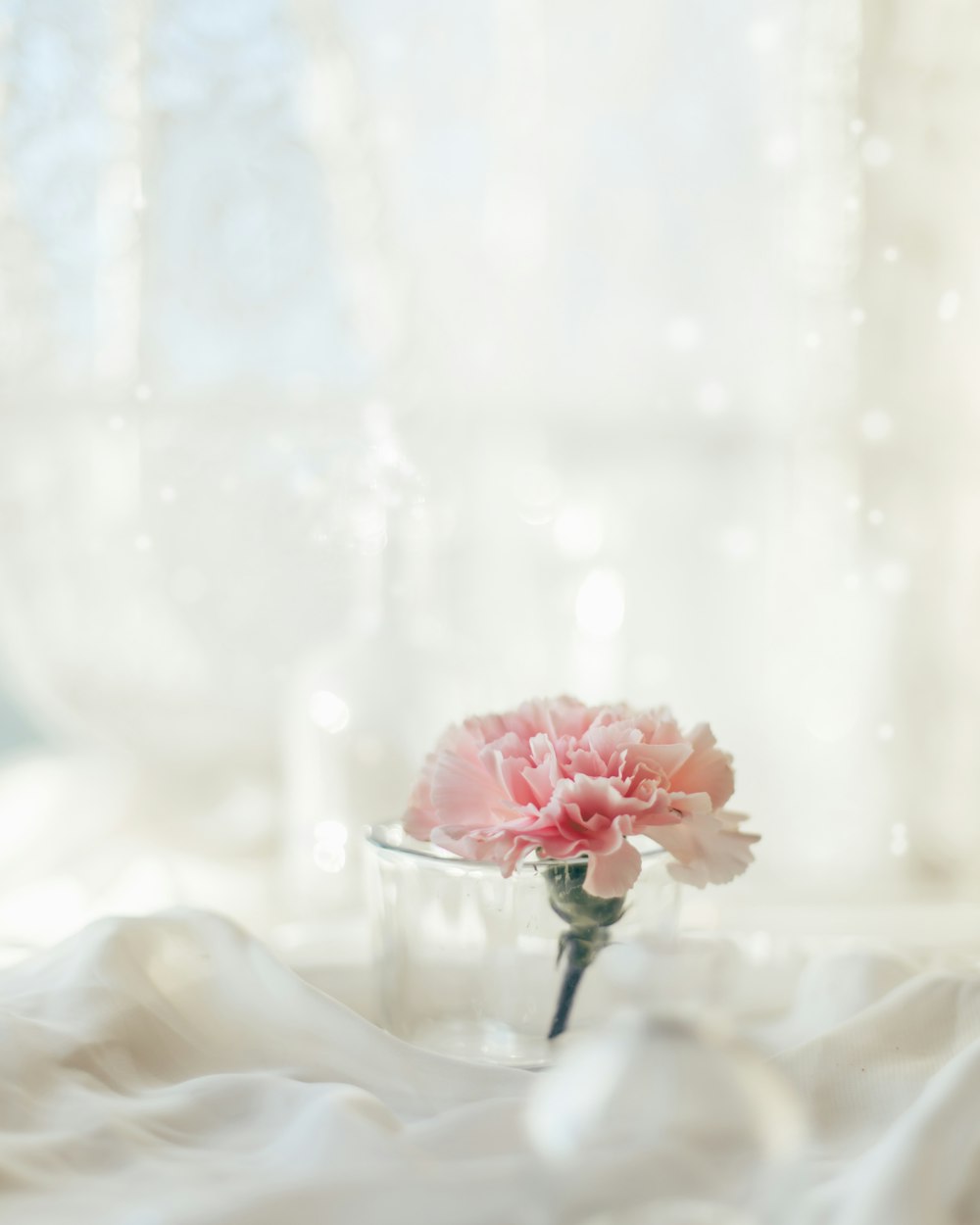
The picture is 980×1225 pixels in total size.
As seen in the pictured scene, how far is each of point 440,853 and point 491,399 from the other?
0.78m

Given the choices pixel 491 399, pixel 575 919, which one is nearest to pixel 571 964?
pixel 575 919

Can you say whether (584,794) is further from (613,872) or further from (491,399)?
(491,399)

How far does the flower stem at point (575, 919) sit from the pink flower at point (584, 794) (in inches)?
0.9

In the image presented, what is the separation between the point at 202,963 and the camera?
1.95 feet

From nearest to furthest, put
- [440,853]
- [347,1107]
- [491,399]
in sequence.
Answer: [347,1107] < [440,853] < [491,399]

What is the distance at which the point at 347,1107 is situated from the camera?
1.52 feet

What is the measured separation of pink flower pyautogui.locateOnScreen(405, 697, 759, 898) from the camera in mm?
502

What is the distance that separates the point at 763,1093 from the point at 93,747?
1145mm

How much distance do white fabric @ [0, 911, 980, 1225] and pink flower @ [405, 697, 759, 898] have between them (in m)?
0.09

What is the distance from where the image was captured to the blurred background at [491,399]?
1228 millimetres

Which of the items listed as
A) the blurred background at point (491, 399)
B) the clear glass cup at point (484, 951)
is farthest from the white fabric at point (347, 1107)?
the blurred background at point (491, 399)

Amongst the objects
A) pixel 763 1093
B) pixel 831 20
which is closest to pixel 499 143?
pixel 831 20

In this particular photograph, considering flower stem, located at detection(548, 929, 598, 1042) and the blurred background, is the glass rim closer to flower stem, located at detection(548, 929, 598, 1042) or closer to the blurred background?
flower stem, located at detection(548, 929, 598, 1042)

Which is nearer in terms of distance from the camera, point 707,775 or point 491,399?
point 707,775
